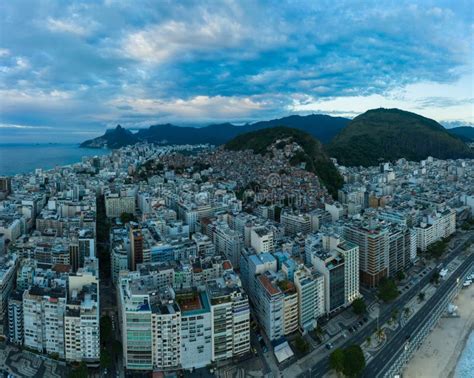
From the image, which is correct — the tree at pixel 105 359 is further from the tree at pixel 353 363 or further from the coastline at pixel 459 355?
the coastline at pixel 459 355

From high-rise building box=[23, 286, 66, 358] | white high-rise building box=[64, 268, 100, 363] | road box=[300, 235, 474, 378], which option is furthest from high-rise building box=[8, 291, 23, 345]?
road box=[300, 235, 474, 378]

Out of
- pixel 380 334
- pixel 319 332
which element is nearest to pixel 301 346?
pixel 319 332

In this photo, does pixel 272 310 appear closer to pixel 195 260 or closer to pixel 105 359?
pixel 195 260

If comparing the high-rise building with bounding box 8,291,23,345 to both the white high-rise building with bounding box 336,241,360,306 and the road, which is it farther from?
the white high-rise building with bounding box 336,241,360,306

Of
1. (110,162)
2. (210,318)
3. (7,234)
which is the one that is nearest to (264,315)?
(210,318)

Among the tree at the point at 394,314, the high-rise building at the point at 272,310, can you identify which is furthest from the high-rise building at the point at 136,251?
the tree at the point at 394,314
